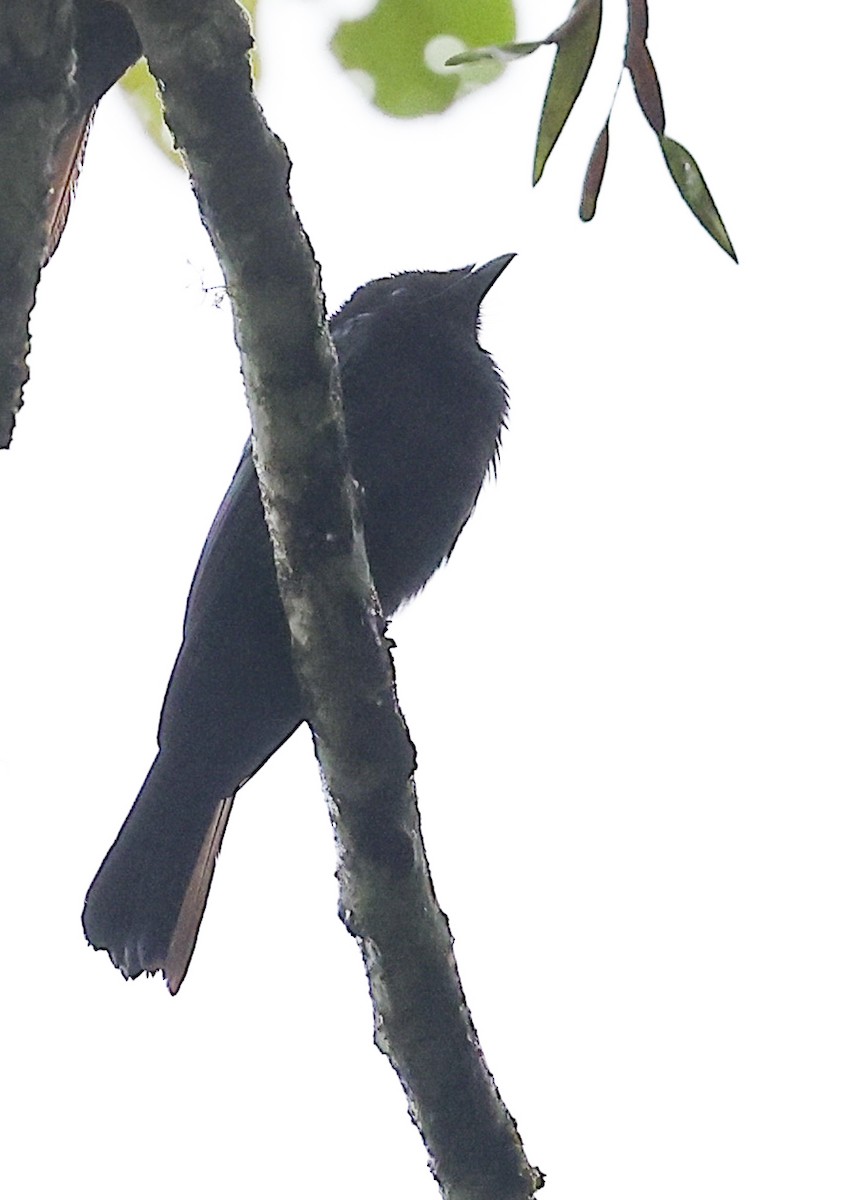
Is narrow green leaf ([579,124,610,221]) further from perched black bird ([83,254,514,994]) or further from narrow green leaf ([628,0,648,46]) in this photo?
perched black bird ([83,254,514,994])

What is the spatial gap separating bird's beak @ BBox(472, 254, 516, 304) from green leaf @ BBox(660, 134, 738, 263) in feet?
6.11

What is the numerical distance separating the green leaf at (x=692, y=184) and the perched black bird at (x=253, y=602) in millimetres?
1218

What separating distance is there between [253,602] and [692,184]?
128 cm

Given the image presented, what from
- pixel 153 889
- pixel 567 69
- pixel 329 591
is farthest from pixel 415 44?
pixel 153 889

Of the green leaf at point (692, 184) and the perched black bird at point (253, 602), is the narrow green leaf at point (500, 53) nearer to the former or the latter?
the green leaf at point (692, 184)

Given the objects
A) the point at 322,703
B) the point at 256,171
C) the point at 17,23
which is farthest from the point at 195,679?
the point at 17,23

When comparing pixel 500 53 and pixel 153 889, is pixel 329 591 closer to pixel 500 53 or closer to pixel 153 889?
pixel 500 53

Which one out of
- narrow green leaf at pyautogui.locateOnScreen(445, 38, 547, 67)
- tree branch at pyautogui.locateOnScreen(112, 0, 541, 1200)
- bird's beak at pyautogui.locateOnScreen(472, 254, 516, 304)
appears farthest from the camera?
bird's beak at pyautogui.locateOnScreen(472, 254, 516, 304)

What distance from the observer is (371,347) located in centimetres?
305

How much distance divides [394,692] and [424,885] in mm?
276

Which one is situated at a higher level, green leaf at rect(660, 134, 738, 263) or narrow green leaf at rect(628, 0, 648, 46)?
narrow green leaf at rect(628, 0, 648, 46)

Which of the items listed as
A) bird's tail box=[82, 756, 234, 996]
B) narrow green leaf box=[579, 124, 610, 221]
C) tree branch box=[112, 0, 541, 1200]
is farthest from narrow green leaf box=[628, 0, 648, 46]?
bird's tail box=[82, 756, 234, 996]

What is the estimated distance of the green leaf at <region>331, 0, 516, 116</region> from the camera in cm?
166

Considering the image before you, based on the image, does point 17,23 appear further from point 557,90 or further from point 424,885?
point 424,885
